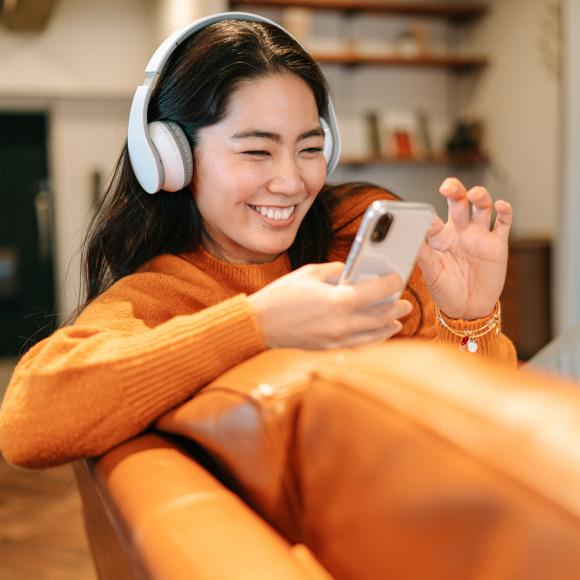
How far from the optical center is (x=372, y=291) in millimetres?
654

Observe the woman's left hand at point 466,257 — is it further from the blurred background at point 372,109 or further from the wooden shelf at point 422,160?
the wooden shelf at point 422,160

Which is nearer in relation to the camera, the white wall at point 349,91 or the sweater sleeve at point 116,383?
the sweater sleeve at point 116,383

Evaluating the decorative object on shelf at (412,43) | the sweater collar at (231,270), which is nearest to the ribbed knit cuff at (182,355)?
the sweater collar at (231,270)

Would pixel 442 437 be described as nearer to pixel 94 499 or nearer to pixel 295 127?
pixel 94 499

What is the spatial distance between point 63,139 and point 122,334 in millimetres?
4048

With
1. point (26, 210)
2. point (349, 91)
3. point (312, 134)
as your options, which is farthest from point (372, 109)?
point (312, 134)

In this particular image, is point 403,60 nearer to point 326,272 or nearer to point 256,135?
point 256,135

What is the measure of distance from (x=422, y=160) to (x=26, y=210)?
9.70 feet

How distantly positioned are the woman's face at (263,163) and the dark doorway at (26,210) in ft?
12.0

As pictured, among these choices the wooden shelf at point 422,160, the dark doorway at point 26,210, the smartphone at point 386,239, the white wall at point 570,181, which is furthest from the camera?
the dark doorway at point 26,210

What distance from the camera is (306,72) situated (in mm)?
1183

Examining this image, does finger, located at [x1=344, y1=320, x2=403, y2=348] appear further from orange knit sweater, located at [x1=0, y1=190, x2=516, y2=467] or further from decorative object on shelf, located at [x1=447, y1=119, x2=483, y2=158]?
decorative object on shelf, located at [x1=447, y1=119, x2=483, y2=158]

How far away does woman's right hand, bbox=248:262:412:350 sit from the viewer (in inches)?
25.6

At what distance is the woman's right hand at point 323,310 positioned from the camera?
2.13 feet
